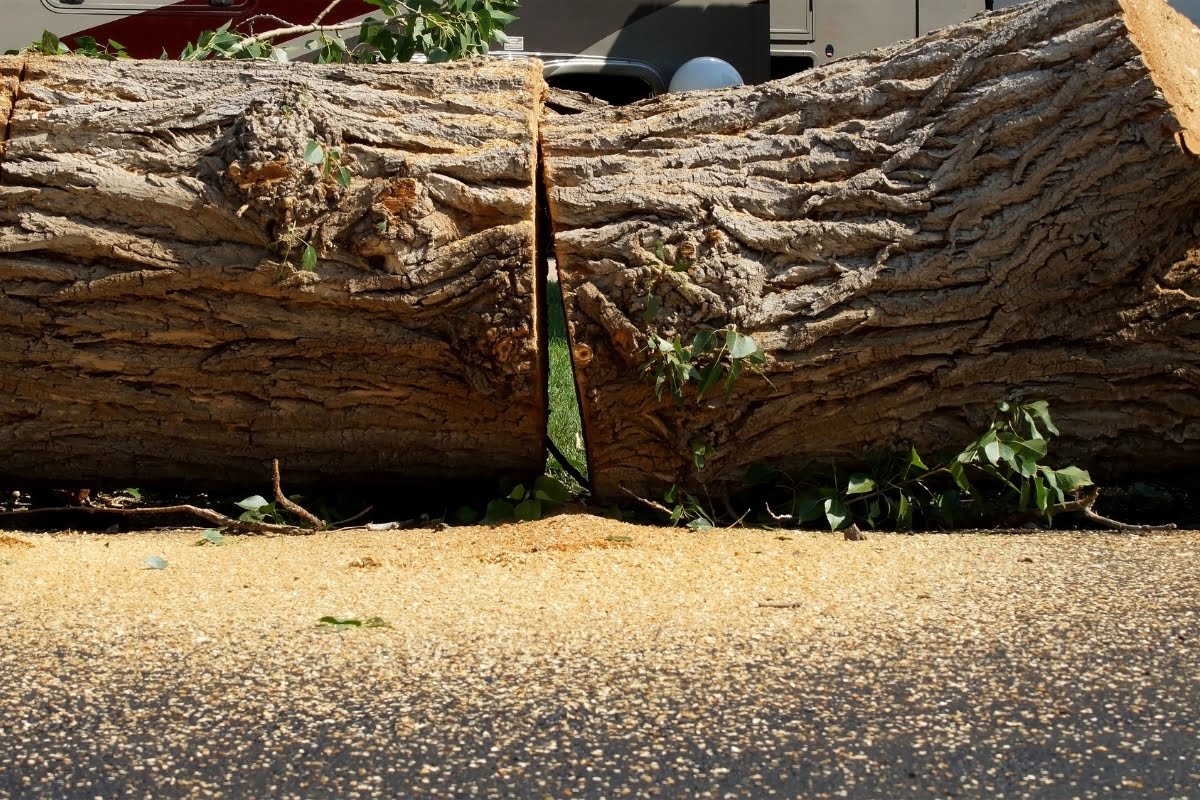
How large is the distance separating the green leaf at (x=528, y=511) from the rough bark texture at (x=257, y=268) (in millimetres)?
176

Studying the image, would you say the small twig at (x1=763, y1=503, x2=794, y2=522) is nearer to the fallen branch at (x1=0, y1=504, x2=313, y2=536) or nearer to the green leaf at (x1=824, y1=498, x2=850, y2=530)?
the green leaf at (x1=824, y1=498, x2=850, y2=530)

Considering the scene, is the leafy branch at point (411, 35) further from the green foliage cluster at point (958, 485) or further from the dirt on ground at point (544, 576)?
the green foliage cluster at point (958, 485)

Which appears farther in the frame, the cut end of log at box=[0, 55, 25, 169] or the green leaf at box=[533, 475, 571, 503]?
the green leaf at box=[533, 475, 571, 503]

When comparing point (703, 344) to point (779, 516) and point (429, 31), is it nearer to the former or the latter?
point (779, 516)

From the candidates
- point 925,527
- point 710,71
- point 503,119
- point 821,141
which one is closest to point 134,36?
point 710,71

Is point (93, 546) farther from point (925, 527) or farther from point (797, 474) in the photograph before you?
point (925, 527)

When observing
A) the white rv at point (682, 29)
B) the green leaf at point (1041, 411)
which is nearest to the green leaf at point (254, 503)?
the green leaf at point (1041, 411)

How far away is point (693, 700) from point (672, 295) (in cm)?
144

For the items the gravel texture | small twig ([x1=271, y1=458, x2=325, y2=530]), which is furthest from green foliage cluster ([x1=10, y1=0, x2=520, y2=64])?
the gravel texture

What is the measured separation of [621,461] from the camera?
349 cm

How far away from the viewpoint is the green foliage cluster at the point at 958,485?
3.28 metres

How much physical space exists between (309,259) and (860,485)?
61.4 inches

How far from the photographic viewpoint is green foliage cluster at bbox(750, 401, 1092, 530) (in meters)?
3.28

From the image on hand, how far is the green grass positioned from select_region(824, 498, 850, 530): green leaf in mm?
928
